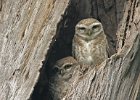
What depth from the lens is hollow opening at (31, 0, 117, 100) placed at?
668cm

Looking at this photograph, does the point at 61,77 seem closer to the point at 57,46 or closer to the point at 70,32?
the point at 57,46

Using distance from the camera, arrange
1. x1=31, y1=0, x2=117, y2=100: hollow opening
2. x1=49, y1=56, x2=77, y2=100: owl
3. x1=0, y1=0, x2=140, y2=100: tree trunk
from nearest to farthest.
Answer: x1=0, y1=0, x2=140, y2=100: tree trunk
x1=31, y1=0, x2=117, y2=100: hollow opening
x1=49, y1=56, x2=77, y2=100: owl

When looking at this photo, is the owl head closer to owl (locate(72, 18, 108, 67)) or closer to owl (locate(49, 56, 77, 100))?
owl (locate(72, 18, 108, 67))

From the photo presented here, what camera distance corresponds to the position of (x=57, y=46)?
6820 millimetres

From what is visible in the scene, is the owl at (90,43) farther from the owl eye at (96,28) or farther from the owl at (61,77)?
the owl at (61,77)

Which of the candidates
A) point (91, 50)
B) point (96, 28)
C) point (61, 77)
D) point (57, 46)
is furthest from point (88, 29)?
point (61, 77)

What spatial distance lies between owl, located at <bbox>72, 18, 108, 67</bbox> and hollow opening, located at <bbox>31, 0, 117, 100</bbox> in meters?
0.14

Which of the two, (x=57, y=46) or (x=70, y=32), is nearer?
(x=57, y=46)

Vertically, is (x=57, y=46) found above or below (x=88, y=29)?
below

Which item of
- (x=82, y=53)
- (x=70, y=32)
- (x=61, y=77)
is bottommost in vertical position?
(x=61, y=77)

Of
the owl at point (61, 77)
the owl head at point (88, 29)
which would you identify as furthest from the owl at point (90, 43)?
the owl at point (61, 77)

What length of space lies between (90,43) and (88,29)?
159mm

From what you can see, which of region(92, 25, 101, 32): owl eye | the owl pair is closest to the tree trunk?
the owl pair

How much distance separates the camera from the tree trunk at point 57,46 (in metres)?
5.84
